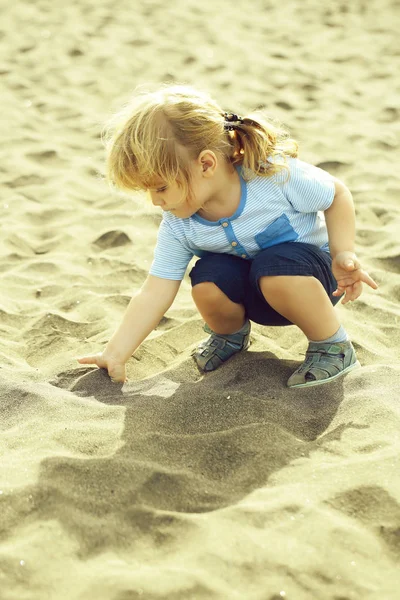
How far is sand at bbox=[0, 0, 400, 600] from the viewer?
1.76m

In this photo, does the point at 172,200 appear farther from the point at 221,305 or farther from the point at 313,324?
the point at 313,324

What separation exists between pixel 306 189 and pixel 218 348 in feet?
2.14

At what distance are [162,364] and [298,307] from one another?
0.62 meters

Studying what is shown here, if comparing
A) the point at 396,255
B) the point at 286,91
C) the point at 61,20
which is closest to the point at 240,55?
the point at 286,91

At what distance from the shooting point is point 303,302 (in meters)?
2.53

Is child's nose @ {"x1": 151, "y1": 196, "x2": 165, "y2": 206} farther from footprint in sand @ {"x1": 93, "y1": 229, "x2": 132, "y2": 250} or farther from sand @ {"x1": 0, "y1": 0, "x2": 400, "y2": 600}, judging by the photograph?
footprint in sand @ {"x1": 93, "y1": 229, "x2": 132, "y2": 250}

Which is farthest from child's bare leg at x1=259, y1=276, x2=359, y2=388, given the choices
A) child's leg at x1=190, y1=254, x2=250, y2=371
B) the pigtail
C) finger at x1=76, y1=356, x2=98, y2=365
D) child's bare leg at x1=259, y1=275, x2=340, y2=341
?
finger at x1=76, y1=356, x2=98, y2=365

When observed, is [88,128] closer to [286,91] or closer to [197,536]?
[286,91]

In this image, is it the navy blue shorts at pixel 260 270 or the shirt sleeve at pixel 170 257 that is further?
the shirt sleeve at pixel 170 257

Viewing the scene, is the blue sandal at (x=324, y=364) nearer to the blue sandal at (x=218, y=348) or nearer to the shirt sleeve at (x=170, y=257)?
the blue sandal at (x=218, y=348)

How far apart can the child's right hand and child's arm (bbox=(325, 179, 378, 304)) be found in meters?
0.76

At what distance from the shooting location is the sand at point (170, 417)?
5.77 ft

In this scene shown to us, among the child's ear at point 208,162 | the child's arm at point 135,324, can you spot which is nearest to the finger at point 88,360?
the child's arm at point 135,324

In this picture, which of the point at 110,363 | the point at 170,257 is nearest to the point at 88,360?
the point at 110,363
